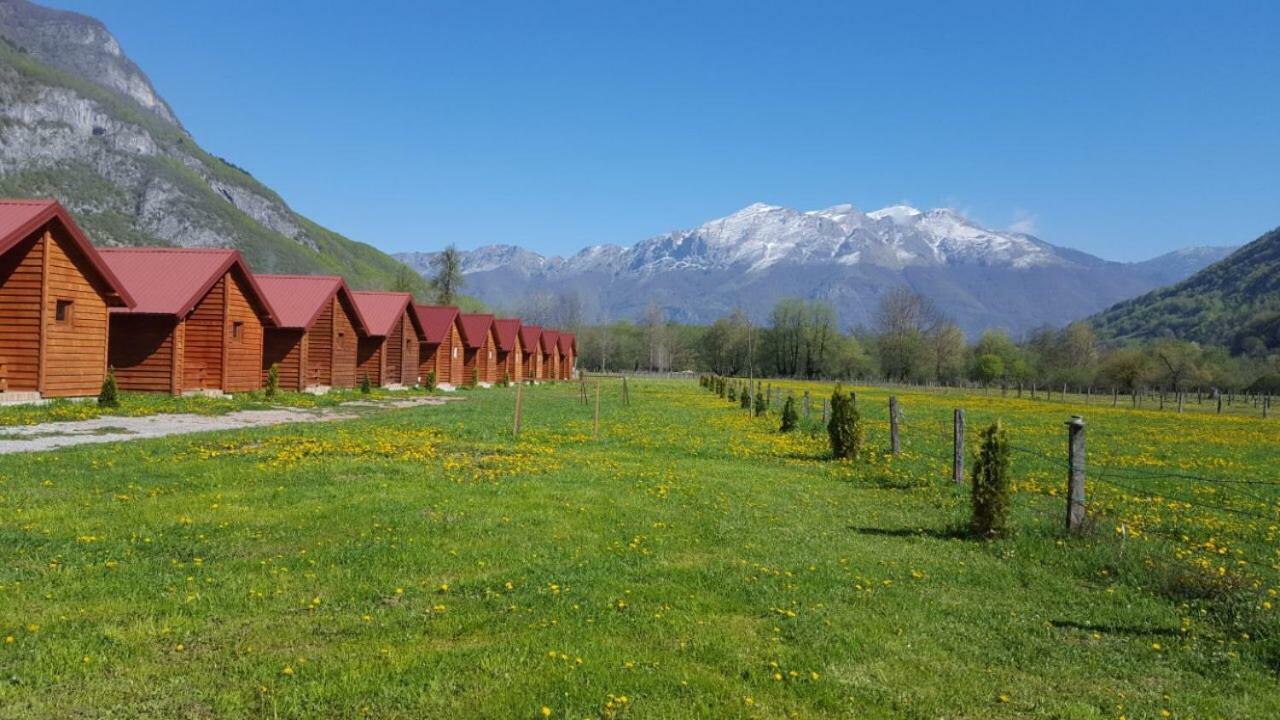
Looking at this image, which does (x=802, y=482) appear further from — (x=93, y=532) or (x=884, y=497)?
(x=93, y=532)

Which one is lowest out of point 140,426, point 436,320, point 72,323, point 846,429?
point 140,426

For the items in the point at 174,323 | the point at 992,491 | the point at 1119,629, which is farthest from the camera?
the point at 174,323

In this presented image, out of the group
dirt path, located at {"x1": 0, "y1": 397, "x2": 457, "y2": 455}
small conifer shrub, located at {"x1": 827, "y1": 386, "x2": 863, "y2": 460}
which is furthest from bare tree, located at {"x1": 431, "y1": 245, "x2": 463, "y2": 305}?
small conifer shrub, located at {"x1": 827, "y1": 386, "x2": 863, "y2": 460}

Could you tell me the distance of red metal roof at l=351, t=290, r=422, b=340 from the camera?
47156 millimetres

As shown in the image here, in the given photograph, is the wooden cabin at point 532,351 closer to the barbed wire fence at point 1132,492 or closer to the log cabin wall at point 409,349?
the log cabin wall at point 409,349

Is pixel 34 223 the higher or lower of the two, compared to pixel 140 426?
higher

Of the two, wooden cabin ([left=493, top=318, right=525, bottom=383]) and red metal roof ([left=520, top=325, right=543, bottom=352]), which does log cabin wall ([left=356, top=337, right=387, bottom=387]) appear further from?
red metal roof ([left=520, top=325, right=543, bottom=352])

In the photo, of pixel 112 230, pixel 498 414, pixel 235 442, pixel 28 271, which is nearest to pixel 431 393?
pixel 498 414

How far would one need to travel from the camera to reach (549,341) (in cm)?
9525

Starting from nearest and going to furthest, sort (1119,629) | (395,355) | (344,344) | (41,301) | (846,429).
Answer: (1119,629) → (846,429) → (41,301) → (344,344) → (395,355)

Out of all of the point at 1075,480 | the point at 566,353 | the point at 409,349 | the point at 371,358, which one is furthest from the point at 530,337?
the point at 1075,480

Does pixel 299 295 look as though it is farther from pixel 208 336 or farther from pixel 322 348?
pixel 208 336

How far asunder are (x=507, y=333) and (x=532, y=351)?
37.9 feet

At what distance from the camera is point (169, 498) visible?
1078 centimetres
